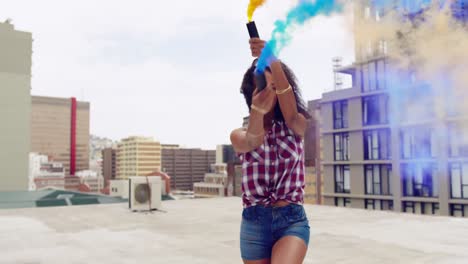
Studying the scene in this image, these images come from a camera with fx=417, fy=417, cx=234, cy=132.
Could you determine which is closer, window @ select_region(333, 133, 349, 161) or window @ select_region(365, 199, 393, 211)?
window @ select_region(365, 199, 393, 211)

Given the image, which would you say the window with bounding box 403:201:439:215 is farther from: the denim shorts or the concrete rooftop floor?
the denim shorts

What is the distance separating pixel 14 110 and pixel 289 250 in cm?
3890

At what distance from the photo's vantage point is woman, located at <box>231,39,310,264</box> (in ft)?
9.05

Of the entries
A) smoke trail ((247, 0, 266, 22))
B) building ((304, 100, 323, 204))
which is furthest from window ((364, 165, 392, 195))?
smoke trail ((247, 0, 266, 22))

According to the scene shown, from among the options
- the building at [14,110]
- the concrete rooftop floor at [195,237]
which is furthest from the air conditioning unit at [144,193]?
the building at [14,110]

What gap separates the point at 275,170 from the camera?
112 inches

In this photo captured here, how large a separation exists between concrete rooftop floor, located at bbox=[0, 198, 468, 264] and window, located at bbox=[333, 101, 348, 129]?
117 ft

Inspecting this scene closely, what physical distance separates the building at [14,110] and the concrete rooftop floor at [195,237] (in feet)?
73.3

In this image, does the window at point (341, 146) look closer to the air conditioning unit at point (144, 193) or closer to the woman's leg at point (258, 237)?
the air conditioning unit at point (144, 193)

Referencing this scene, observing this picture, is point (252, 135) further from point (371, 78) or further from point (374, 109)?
point (371, 78)

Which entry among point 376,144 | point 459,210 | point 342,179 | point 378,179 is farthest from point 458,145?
point 342,179

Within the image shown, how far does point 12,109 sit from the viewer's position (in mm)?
36188

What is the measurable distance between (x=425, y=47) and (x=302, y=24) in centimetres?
1126

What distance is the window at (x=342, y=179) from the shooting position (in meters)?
49.3
